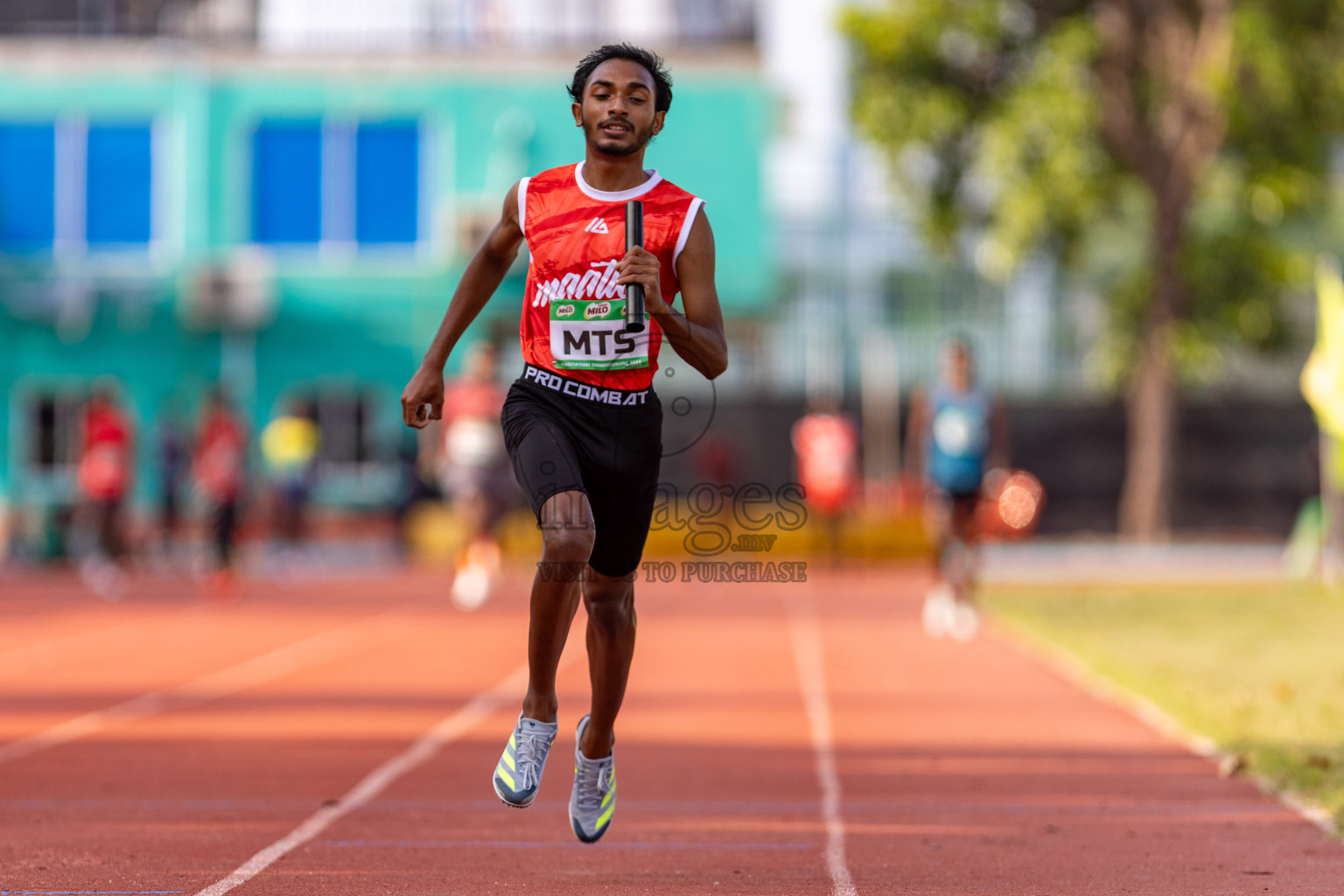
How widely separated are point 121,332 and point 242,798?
26013 mm

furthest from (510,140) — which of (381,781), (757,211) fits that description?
(381,781)

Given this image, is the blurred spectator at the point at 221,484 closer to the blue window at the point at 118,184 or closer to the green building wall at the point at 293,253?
the green building wall at the point at 293,253

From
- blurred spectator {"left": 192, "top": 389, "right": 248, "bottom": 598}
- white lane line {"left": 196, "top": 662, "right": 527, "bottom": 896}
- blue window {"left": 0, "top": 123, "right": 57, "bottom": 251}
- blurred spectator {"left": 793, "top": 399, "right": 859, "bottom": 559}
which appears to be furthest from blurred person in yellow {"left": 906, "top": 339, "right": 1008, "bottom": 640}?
blue window {"left": 0, "top": 123, "right": 57, "bottom": 251}

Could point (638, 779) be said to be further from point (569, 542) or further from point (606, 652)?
point (569, 542)

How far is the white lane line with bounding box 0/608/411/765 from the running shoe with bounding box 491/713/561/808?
3.38 metres

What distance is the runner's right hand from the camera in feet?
17.4

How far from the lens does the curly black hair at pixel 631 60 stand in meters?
5.35

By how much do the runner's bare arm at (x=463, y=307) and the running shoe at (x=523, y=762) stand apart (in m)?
0.90

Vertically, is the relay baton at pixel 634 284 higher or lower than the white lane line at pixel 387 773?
higher

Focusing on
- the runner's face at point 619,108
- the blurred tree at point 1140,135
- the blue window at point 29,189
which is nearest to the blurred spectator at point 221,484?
the blurred tree at point 1140,135

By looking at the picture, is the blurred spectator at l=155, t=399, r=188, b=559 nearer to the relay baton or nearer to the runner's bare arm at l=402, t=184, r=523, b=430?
the runner's bare arm at l=402, t=184, r=523, b=430

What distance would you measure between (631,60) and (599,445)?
3.53 ft

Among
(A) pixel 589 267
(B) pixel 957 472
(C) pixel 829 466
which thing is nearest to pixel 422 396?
(A) pixel 589 267

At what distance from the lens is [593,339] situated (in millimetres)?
5293
